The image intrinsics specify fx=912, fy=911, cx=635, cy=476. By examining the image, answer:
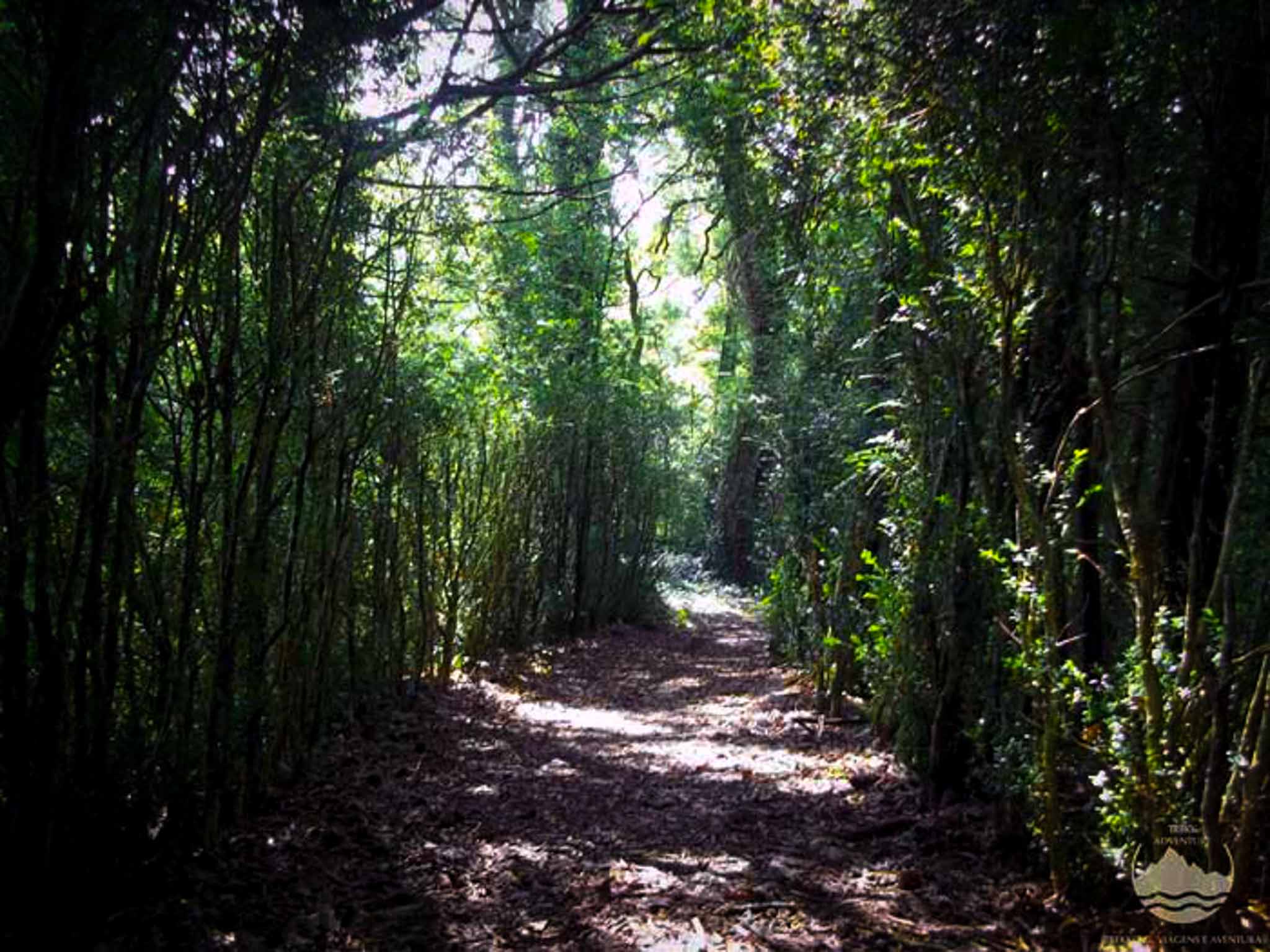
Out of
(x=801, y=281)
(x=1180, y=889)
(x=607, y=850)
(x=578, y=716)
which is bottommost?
(x=578, y=716)

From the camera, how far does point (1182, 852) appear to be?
2.45 meters

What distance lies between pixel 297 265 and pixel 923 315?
280 centimetres

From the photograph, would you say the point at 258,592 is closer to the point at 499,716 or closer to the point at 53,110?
the point at 53,110

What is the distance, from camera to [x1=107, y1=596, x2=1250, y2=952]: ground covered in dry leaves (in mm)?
3070

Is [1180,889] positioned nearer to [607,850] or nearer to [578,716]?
[607,850]

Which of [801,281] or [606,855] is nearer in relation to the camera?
[606,855]

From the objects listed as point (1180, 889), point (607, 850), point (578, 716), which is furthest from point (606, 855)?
point (578, 716)

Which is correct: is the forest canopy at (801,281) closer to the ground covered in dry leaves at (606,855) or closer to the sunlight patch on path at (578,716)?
the ground covered in dry leaves at (606,855)

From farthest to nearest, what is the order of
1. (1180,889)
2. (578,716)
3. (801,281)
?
(578,716)
(801,281)
(1180,889)

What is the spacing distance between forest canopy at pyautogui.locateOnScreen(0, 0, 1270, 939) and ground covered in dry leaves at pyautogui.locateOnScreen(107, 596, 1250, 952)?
0.28 metres

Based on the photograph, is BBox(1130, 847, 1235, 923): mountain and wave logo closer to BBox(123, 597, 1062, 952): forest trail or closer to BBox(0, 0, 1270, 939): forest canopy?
BBox(0, 0, 1270, 939): forest canopy

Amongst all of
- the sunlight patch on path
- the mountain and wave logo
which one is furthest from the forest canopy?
the sunlight patch on path

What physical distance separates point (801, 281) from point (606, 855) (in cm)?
414

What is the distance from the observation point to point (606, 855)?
3936mm
